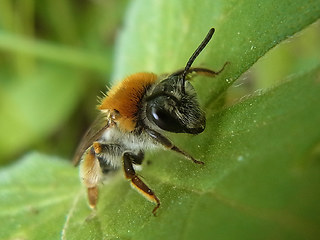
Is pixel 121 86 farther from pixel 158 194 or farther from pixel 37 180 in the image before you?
pixel 37 180

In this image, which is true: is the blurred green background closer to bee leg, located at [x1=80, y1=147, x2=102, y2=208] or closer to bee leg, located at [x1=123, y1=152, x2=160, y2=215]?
bee leg, located at [x1=80, y1=147, x2=102, y2=208]

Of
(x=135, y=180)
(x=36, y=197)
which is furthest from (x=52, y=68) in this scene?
(x=135, y=180)

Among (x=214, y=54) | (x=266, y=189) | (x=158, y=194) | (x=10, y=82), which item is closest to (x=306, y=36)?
(x=214, y=54)

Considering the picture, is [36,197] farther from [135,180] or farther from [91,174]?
[135,180]

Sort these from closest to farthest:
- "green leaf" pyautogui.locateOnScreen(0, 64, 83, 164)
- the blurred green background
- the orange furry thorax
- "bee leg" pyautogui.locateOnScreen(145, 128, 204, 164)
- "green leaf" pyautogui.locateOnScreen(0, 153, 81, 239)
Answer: "bee leg" pyautogui.locateOnScreen(145, 128, 204, 164)
the orange furry thorax
"green leaf" pyautogui.locateOnScreen(0, 153, 81, 239)
the blurred green background
"green leaf" pyautogui.locateOnScreen(0, 64, 83, 164)

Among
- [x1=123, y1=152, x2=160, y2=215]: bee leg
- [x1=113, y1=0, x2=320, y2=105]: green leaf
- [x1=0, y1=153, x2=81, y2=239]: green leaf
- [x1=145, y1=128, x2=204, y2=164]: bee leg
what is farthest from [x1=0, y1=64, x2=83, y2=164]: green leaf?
[x1=145, y1=128, x2=204, y2=164]: bee leg

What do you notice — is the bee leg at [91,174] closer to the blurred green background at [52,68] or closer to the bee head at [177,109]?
the bee head at [177,109]
